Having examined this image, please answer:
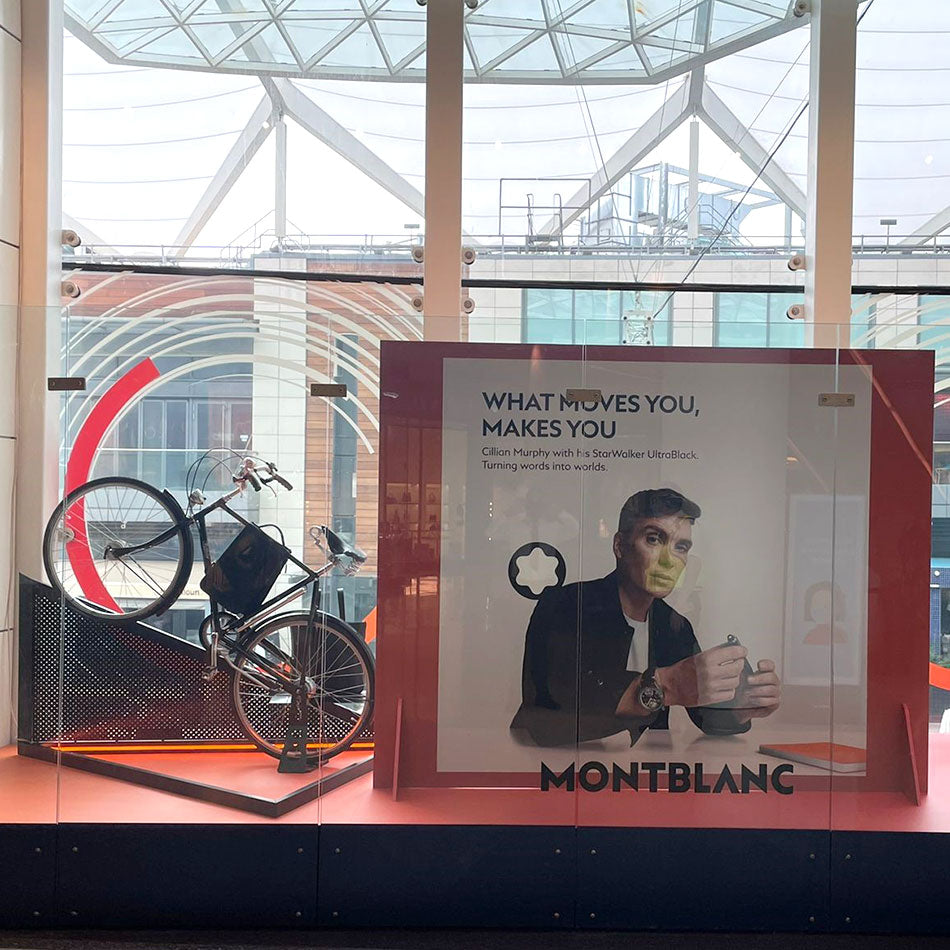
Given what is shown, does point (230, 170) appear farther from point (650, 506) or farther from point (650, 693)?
point (650, 693)

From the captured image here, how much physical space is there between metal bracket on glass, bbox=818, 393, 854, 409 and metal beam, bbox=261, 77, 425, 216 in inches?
83.4

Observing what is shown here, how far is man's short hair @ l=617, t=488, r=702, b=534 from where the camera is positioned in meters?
3.44

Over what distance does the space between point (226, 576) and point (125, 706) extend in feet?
2.06

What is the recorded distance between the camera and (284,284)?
14.6 feet

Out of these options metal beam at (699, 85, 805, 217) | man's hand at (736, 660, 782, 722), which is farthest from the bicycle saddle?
metal beam at (699, 85, 805, 217)

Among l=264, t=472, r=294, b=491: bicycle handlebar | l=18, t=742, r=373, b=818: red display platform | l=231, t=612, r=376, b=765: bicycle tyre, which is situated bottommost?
l=18, t=742, r=373, b=818: red display platform

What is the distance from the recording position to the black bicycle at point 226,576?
3.48 metres

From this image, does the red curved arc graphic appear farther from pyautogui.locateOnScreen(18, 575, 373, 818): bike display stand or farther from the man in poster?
the man in poster

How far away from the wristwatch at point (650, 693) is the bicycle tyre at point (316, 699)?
103 centimetres

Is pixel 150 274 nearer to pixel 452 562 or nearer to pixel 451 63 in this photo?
pixel 451 63

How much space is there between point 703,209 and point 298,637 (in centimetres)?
284

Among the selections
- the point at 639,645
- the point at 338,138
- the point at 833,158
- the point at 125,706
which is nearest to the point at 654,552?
the point at 639,645

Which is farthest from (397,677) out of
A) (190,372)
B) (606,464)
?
(190,372)

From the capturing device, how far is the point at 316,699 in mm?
3480
